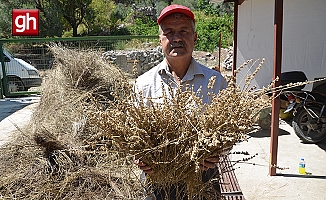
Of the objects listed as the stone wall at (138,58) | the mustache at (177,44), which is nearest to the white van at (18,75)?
the stone wall at (138,58)

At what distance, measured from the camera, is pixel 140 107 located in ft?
4.12

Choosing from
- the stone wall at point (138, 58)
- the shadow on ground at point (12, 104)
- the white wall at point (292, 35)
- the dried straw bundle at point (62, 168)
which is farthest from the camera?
the stone wall at point (138, 58)

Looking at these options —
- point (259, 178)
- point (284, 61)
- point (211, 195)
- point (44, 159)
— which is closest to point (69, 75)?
point (44, 159)

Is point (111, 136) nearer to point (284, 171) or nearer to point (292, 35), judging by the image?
point (284, 171)

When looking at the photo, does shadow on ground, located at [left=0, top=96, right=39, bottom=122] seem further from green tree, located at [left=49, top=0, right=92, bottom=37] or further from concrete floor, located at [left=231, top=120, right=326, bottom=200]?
green tree, located at [left=49, top=0, right=92, bottom=37]

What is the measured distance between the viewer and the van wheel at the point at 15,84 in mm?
8594

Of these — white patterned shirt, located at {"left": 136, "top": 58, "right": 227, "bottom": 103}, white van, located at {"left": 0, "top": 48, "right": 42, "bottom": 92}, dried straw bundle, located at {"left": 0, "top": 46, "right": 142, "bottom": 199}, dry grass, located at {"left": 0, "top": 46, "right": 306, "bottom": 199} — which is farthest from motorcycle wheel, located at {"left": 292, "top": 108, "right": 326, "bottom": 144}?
white van, located at {"left": 0, "top": 48, "right": 42, "bottom": 92}

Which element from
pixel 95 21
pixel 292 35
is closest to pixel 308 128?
pixel 292 35

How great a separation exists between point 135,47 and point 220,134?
24.3 ft

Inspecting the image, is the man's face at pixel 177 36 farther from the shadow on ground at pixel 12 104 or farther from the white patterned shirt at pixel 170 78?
the shadow on ground at pixel 12 104

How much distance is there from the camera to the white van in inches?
333

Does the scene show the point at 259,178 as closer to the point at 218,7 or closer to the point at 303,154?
Result: the point at 303,154

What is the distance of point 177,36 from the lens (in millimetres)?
1799

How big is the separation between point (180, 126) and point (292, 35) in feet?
18.3
